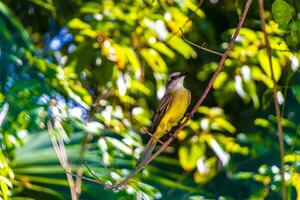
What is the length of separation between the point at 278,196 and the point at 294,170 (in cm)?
47

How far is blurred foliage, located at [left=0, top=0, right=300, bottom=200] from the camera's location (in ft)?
9.16

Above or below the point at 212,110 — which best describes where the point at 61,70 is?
above

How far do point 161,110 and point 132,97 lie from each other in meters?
0.84

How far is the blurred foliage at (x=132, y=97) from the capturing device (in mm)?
2793

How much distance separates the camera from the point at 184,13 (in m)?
3.73

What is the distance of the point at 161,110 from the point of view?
3.16 meters

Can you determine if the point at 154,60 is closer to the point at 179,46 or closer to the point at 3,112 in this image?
the point at 179,46

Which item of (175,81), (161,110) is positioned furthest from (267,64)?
(161,110)

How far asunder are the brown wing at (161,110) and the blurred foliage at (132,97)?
111mm

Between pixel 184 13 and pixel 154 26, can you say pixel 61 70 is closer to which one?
pixel 154 26

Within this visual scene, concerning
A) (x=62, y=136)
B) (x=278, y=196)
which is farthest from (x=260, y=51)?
(x=62, y=136)

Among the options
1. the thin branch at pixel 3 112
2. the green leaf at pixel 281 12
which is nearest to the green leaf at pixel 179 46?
the thin branch at pixel 3 112

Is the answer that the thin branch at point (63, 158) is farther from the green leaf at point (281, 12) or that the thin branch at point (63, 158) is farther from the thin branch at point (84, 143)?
the green leaf at point (281, 12)

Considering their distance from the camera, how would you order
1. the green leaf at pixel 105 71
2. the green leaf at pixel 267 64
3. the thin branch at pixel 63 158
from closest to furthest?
→ the thin branch at pixel 63 158 → the green leaf at pixel 267 64 → the green leaf at pixel 105 71
